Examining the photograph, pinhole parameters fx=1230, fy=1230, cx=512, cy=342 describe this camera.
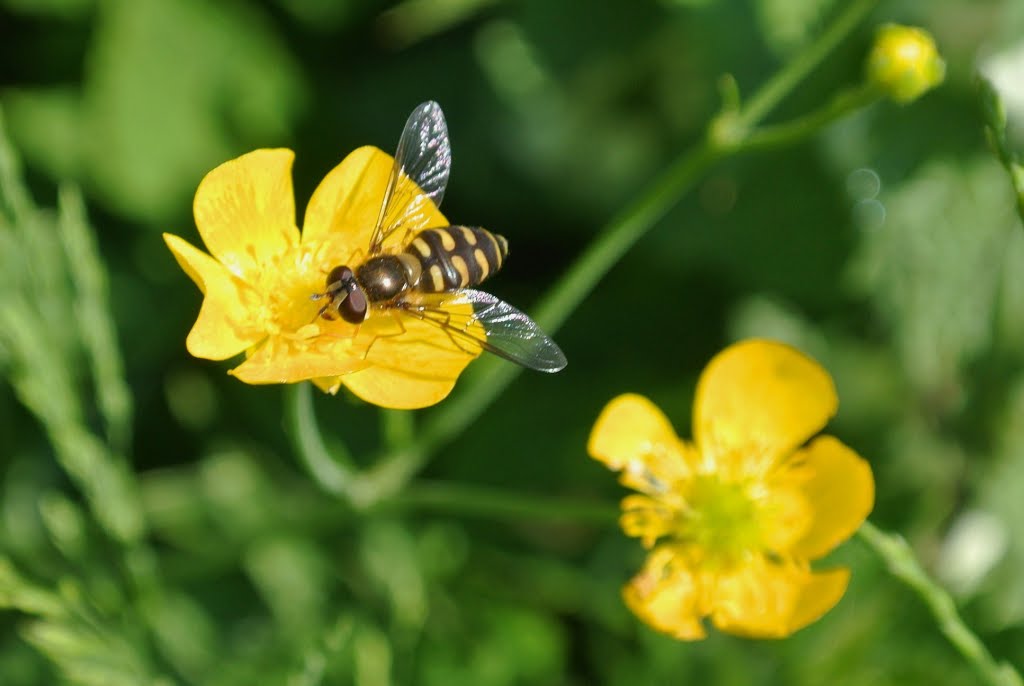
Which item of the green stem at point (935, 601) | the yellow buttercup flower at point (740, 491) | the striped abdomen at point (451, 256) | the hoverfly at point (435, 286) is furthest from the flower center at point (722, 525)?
the striped abdomen at point (451, 256)

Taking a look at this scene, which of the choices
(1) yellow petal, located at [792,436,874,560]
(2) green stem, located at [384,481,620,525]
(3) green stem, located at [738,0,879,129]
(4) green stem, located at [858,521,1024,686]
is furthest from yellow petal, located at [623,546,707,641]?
(3) green stem, located at [738,0,879,129]

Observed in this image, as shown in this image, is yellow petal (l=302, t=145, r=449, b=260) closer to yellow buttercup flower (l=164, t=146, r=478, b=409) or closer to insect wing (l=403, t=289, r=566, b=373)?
yellow buttercup flower (l=164, t=146, r=478, b=409)

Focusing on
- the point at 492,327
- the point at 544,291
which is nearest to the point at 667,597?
the point at 492,327

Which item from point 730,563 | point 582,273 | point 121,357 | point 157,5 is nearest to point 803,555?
point 730,563

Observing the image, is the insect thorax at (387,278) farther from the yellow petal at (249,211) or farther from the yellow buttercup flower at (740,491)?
the yellow buttercup flower at (740,491)

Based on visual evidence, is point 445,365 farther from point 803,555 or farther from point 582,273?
point 803,555
